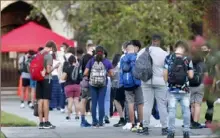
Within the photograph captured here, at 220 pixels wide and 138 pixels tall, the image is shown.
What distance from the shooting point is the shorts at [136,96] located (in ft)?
45.6

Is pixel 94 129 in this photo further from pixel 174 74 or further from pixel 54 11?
pixel 54 11

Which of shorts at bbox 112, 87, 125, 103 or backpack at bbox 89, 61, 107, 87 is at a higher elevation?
backpack at bbox 89, 61, 107, 87

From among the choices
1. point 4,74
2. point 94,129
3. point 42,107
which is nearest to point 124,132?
point 94,129

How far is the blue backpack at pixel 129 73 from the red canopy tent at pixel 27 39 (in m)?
14.6

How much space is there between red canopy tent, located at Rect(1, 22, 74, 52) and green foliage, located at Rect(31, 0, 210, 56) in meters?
1.72

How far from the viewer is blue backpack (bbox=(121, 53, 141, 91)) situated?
1376 cm

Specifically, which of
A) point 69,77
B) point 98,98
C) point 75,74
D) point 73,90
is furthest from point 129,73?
point 73,90

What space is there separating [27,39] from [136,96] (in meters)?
15.5

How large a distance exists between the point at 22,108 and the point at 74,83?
20.5 feet

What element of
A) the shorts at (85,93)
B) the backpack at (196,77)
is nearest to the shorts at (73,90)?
the shorts at (85,93)

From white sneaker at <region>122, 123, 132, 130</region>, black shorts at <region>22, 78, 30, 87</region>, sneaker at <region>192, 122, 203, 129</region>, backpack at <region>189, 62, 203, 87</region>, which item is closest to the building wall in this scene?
black shorts at <region>22, 78, 30, 87</region>

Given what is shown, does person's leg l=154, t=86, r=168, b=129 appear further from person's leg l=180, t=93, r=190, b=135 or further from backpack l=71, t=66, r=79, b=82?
backpack l=71, t=66, r=79, b=82

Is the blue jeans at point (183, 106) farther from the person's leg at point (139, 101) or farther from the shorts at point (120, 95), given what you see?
the shorts at point (120, 95)

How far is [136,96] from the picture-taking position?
45.9 feet
